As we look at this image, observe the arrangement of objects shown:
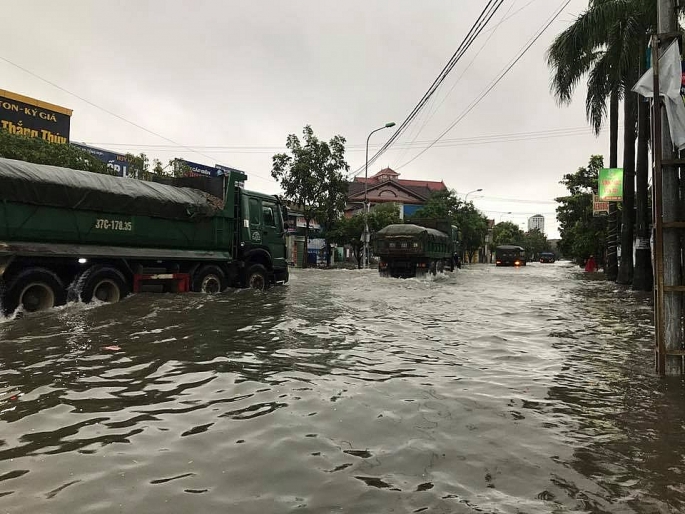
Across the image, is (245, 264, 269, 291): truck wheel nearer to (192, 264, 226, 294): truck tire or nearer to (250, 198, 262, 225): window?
(192, 264, 226, 294): truck tire

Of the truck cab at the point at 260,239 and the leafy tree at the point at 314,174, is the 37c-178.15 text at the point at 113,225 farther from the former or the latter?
the leafy tree at the point at 314,174

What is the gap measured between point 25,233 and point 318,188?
90.1 feet

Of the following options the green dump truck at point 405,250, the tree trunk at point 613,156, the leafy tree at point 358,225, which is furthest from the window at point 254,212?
the leafy tree at point 358,225

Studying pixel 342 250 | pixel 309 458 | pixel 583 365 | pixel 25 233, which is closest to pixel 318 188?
pixel 342 250

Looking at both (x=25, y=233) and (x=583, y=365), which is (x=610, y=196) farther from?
(x=25, y=233)

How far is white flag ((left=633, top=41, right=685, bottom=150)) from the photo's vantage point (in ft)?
16.7

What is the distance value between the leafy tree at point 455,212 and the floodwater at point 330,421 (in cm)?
4331

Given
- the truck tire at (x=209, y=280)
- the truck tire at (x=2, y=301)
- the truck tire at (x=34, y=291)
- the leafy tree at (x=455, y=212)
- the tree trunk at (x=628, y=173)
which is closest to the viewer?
the truck tire at (x=2, y=301)

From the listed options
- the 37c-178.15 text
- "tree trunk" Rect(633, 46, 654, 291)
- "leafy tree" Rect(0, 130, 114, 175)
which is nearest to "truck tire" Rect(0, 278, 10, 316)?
the 37c-178.15 text

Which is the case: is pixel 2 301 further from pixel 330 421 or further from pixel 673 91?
pixel 673 91

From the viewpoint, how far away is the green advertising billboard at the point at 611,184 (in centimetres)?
1969

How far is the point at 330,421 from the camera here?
3812mm

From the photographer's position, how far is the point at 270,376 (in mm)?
5055

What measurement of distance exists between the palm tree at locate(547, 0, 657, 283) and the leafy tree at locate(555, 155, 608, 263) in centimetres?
1012
